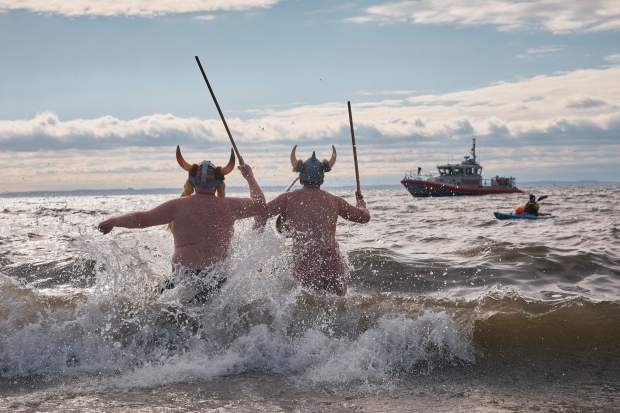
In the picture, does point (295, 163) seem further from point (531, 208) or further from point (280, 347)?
point (531, 208)

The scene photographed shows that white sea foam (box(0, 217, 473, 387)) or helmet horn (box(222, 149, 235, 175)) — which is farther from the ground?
helmet horn (box(222, 149, 235, 175))

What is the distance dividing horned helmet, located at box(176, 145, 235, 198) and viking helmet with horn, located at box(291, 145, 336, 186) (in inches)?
34.1

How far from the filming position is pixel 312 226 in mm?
7023

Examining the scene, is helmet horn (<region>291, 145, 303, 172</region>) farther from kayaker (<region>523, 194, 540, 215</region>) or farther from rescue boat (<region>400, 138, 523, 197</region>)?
rescue boat (<region>400, 138, 523, 197</region>)

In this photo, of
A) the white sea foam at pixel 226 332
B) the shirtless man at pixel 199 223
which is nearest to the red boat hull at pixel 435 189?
the white sea foam at pixel 226 332

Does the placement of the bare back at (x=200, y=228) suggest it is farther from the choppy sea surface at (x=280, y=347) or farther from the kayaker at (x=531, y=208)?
the kayaker at (x=531, y=208)

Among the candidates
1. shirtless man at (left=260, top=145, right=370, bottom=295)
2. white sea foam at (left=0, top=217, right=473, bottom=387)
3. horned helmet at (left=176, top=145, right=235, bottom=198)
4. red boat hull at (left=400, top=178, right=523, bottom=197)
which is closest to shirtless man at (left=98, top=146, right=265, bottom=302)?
horned helmet at (left=176, top=145, right=235, bottom=198)

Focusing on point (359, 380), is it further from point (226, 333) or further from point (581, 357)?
point (581, 357)

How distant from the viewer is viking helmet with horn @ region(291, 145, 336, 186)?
7.09 metres

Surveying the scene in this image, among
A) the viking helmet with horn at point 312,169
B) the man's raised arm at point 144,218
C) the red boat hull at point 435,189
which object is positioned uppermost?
the viking helmet with horn at point 312,169

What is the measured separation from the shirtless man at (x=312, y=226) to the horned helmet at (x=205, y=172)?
2.20 ft

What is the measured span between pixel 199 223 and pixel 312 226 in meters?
1.30

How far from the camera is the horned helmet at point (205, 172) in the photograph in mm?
6492

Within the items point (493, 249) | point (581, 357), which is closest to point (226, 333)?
point (581, 357)
